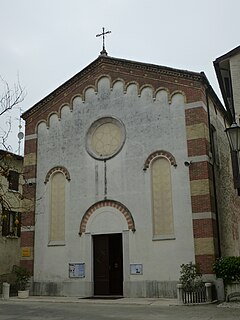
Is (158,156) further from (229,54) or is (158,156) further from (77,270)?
(77,270)

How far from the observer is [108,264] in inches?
741

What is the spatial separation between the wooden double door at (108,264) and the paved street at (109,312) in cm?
240

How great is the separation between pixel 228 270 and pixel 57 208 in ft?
28.7

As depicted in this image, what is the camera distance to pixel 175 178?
18.1 m

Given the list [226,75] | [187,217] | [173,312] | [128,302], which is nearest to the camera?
[173,312]

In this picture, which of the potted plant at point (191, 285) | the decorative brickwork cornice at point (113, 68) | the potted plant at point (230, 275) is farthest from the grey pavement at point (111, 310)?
the decorative brickwork cornice at point (113, 68)

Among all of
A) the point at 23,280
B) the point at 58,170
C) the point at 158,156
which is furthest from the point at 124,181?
the point at 23,280

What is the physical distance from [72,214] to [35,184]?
286cm

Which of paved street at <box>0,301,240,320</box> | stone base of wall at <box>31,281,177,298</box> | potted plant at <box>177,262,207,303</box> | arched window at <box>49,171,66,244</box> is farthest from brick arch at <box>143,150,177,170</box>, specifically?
paved street at <box>0,301,240,320</box>

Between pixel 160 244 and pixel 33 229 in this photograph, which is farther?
pixel 33 229

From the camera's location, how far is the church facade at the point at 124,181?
17.6 metres

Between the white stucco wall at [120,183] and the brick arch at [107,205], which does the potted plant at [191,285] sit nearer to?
the white stucco wall at [120,183]

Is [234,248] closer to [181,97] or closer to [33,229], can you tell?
[181,97]

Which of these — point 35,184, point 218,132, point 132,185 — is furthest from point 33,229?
point 218,132
